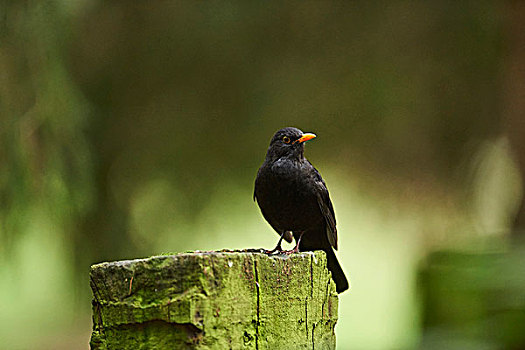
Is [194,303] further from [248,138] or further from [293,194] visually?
[248,138]

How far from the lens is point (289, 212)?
3078 millimetres

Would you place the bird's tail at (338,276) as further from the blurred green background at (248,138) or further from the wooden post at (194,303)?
the wooden post at (194,303)

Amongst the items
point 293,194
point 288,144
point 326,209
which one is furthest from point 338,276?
point 288,144

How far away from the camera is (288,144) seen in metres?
3.20

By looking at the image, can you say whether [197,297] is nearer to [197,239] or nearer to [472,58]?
[197,239]

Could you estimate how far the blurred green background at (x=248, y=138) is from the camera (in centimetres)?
413

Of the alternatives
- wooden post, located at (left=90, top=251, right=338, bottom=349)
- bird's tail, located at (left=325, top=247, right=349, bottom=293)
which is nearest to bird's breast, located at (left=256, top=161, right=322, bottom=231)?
bird's tail, located at (left=325, top=247, right=349, bottom=293)

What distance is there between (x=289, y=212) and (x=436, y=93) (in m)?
2.89

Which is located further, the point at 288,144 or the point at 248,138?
the point at 248,138

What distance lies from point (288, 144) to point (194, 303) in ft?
6.34

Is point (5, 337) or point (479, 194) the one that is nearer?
point (5, 337)

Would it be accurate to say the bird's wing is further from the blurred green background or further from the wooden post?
the wooden post

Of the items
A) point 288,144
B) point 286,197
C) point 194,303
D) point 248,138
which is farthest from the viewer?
point 248,138

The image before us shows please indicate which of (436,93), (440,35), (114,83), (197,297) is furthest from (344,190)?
(197,297)
